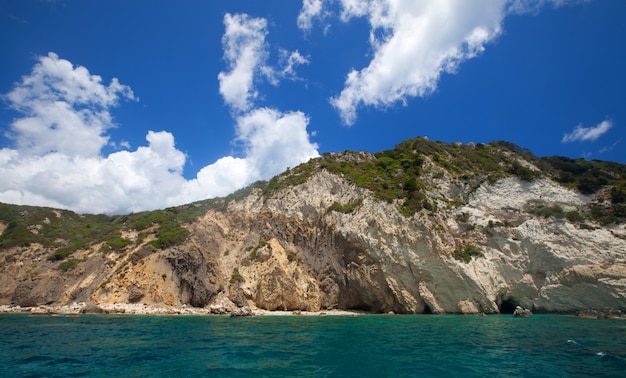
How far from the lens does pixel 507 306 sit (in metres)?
39.4

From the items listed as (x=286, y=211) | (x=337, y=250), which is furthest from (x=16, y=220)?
(x=337, y=250)

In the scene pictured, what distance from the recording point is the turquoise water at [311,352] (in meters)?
11.1

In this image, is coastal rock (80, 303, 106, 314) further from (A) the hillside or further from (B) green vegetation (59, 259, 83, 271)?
(B) green vegetation (59, 259, 83, 271)

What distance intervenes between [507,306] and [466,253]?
8134 mm

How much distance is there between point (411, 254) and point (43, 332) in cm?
3323

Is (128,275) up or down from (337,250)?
down

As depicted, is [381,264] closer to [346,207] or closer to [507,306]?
[346,207]

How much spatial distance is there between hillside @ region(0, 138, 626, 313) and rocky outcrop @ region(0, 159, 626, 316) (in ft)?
0.47

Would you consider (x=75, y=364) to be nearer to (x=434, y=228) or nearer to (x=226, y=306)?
(x=226, y=306)

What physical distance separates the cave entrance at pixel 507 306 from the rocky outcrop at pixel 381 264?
0.63 metres

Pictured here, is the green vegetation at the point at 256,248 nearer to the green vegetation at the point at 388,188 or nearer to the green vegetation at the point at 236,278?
the green vegetation at the point at 236,278

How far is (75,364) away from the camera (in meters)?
12.0

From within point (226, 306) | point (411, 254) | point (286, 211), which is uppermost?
point (286, 211)

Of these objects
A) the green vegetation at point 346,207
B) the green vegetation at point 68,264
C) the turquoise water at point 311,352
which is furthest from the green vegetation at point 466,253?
the green vegetation at point 68,264
